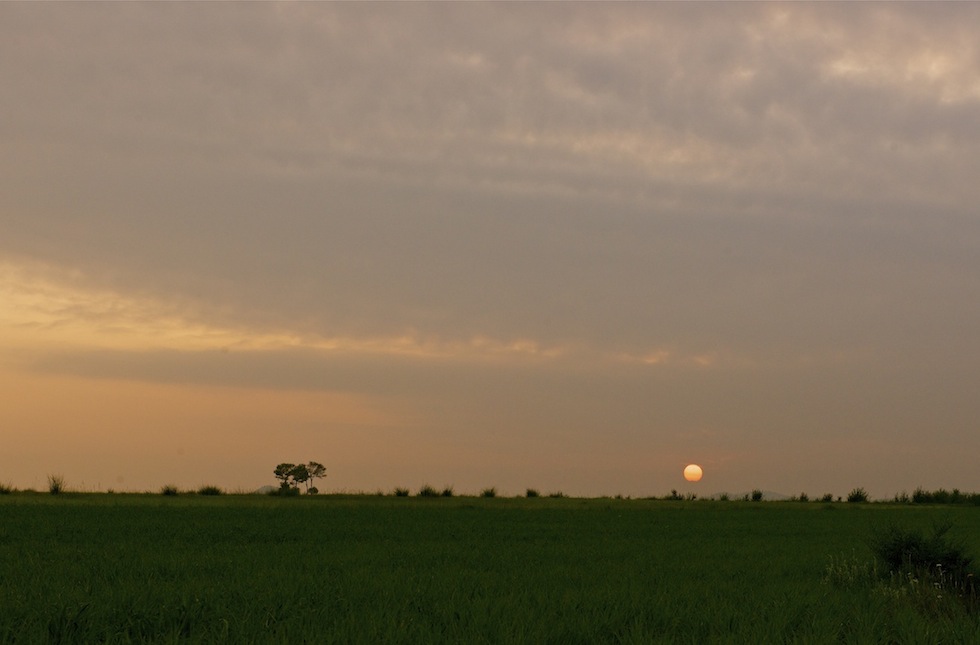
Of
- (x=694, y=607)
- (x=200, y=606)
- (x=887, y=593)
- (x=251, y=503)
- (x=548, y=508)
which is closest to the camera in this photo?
(x=200, y=606)

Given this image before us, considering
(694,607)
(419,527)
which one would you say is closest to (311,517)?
(419,527)

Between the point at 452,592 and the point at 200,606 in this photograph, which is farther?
the point at 452,592

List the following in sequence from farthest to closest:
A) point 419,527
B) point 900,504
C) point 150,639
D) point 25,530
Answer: point 900,504 < point 419,527 < point 25,530 < point 150,639

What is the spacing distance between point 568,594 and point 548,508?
20306mm

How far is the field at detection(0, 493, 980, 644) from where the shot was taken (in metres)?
8.07

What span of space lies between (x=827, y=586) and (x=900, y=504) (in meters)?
32.7

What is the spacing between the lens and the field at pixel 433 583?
8070 mm

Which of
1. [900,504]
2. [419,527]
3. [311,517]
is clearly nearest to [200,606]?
[419,527]

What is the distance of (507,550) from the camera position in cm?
1581

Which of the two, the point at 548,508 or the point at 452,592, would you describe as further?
the point at 548,508

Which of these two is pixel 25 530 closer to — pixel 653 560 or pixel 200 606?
pixel 200 606

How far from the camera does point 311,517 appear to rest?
74.2 feet

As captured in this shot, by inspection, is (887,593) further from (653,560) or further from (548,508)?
(548,508)

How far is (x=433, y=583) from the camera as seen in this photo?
1095 cm
